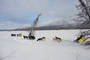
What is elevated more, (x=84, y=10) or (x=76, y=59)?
(x=84, y=10)

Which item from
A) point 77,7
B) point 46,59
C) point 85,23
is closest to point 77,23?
point 85,23

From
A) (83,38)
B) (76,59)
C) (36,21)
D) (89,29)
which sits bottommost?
(76,59)

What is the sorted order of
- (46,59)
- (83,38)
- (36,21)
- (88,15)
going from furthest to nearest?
(36,21), (83,38), (88,15), (46,59)

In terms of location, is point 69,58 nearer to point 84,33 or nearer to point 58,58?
point 58,58

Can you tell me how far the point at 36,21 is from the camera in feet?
36.7

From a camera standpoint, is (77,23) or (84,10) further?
(77,23)

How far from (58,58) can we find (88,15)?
4.50m

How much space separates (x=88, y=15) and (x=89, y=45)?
2.30m

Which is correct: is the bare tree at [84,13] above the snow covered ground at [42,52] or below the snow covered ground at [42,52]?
above

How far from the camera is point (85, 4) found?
8.02 m

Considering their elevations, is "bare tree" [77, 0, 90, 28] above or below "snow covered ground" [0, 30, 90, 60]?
above

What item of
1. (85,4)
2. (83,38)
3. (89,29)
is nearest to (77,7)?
(85,4)

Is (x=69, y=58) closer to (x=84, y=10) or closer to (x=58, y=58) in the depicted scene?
(x=58, y=58)

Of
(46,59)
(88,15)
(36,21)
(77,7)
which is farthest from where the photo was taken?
(36,21)
